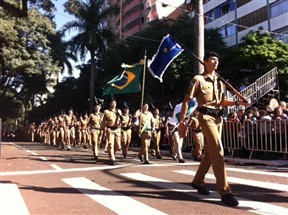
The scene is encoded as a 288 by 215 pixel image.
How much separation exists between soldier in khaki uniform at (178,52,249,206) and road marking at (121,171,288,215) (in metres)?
0.26

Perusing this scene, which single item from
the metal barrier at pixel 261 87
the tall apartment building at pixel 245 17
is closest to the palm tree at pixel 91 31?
the tall apartment building at pixel 245 17

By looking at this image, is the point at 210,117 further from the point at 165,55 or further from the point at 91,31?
the point at 91,31

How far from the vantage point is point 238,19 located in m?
46.2

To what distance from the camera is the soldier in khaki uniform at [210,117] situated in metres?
6.16

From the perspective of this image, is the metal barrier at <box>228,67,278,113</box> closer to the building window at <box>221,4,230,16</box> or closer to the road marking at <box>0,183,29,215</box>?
the road marking at <box>0,183,29,215</box>

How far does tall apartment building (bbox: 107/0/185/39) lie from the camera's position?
7118cm

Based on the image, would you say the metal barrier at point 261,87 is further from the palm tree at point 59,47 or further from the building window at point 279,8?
the palm tree at point 59,47

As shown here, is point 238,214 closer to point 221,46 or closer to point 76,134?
point 76,134

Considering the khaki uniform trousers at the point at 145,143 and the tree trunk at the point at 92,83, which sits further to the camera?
the tree trunk at the point at 92,83

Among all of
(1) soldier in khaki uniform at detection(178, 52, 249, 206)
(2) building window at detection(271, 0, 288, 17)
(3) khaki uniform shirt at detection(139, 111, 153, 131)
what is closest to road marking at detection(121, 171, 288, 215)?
(1) soldier in khaki uniform at detection(178, 52, 249, 206)

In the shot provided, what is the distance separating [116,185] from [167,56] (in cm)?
718

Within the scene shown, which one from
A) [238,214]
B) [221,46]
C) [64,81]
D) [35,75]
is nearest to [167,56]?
[238,214]

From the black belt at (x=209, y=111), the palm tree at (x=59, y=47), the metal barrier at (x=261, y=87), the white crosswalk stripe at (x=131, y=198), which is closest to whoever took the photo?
the white crosswalk stripe at (x=131, y=198)

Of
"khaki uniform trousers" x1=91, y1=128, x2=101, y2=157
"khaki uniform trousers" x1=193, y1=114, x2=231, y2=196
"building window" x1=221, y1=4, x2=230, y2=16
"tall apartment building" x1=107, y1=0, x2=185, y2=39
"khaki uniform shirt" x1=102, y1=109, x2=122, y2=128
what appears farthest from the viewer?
"tall apartment building" x1=107, y1=0, x2=185, y2=39
